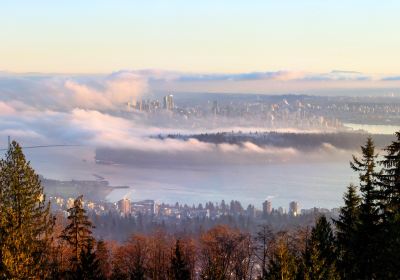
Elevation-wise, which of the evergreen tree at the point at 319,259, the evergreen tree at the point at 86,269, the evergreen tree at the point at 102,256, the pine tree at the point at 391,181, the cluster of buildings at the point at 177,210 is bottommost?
the cluster of buildings at the point at 177,210

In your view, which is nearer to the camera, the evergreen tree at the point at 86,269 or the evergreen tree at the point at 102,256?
the evergreen tree at the point at 86,269

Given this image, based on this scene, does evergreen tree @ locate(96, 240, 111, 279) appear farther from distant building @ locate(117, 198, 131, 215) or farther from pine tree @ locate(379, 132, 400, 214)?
distant building @ locate(117, 198, 131, 215)

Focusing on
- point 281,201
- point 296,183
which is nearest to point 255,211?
point 281,201

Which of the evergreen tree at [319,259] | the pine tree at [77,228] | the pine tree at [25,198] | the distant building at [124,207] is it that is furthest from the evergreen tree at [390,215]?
the distant building at [124,207]

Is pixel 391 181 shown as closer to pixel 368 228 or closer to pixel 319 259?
pixel 368 228

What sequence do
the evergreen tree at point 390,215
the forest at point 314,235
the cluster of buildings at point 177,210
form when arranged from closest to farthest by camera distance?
the forest at point 314,235
the evergreen tree at point 390,215
the cluster of buildings at point 177,210

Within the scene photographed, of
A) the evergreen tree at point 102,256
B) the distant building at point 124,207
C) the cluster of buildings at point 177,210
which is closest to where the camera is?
the evergreen tree at point 102,256

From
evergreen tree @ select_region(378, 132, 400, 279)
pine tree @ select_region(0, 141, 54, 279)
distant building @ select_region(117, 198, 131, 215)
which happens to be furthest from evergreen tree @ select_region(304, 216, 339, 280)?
distant building @ select_region(117, 198, 131, 215)

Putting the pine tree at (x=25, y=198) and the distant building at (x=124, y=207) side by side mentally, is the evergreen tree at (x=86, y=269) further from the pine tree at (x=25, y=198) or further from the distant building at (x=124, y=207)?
the distant building at (x=124, y=207)

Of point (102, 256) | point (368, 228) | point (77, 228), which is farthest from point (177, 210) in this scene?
point (368, 228)
